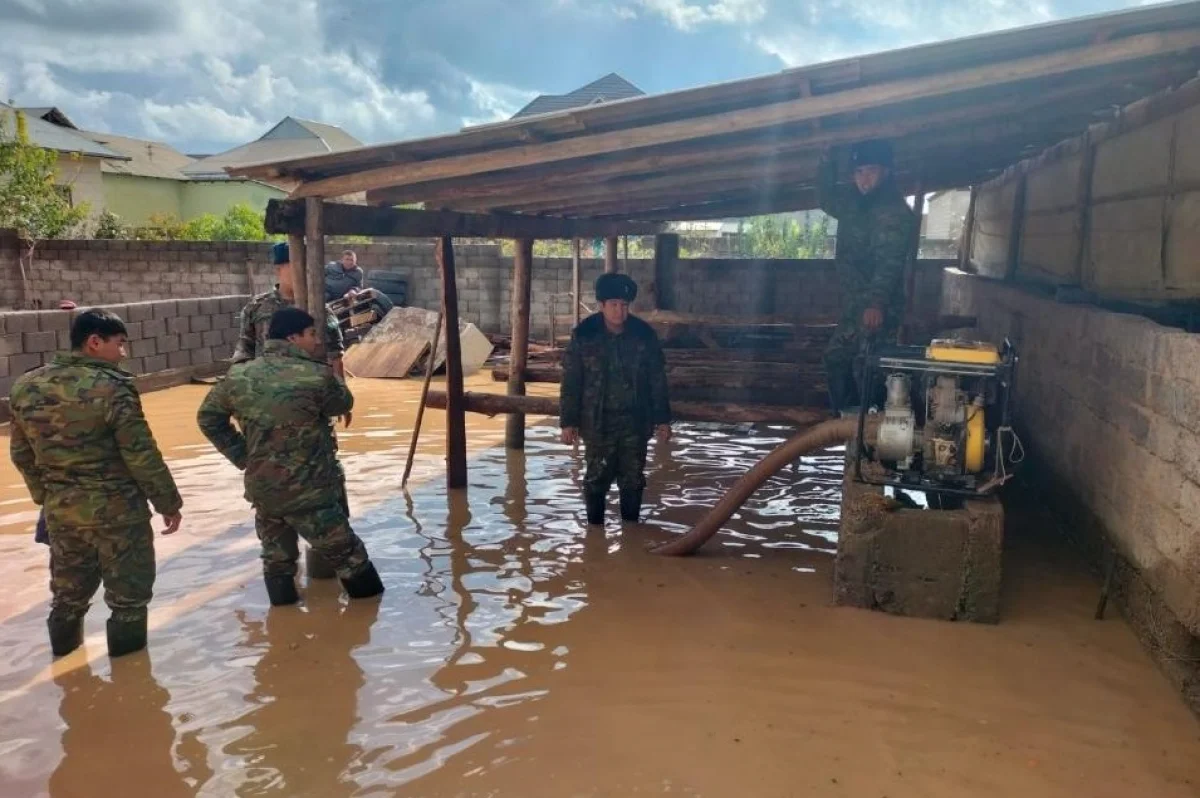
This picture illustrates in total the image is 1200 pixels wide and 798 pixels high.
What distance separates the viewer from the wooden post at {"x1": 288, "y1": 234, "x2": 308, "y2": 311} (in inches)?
210

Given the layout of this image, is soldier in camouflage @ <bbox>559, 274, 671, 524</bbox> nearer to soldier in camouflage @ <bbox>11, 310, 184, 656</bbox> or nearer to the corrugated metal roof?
soldier in camouflage @ <bbox>11, 310, 184, 656</bbox>

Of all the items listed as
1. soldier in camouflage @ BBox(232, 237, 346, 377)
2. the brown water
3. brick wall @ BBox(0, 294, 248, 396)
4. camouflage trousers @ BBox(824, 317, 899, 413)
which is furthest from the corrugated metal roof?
camouflage trousers @ BBox(824, 317, 899, 413)

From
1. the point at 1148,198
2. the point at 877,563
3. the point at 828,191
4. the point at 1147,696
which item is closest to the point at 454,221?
the point at 828,191

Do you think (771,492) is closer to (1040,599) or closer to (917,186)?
(1040,599)

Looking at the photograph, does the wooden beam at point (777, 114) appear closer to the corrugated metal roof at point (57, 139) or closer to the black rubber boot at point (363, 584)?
the black rubber boot at point (363, 584)

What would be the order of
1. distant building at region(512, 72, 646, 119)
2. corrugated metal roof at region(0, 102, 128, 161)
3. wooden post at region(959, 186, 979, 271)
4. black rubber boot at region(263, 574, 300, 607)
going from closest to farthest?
black rubber boot at region(263, 574, 300, 607)
wooden post at region(959, 186, 979, 271)
corrugated metal roof at region(0, 102, 128, 161)
distant building at region(512, 72, 646, 119)

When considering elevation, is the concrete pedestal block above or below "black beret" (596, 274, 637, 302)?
below

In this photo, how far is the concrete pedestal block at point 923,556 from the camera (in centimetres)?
445

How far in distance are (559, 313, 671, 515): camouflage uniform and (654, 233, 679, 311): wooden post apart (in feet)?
14.0

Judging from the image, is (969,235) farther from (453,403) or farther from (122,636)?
(122,636)

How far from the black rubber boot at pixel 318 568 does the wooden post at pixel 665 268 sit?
5941 millimetres

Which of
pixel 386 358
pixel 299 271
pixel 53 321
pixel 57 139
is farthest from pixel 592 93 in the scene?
pixel 299 271

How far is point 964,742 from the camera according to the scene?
3473 millimetres

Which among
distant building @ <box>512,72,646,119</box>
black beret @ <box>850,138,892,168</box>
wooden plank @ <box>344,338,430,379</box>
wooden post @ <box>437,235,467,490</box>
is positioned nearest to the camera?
black beret @ <box>850,138,892,168</box>
